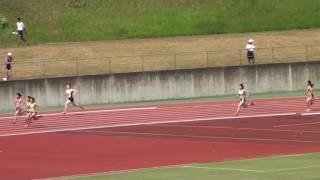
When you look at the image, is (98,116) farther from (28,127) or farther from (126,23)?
(126,23)

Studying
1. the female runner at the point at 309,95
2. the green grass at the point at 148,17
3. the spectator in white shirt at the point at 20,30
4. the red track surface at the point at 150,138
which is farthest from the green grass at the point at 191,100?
the green grass at the point at 148,17

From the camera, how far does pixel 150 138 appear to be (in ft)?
105

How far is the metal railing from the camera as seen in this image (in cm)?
5341

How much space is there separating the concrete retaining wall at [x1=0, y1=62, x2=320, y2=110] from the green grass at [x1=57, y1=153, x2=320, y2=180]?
84.4 feet

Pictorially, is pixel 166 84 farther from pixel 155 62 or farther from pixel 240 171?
pixel 240 171

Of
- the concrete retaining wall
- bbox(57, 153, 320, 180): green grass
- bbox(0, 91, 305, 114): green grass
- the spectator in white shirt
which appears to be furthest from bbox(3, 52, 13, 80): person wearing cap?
bbox(57, 153, 320, 180): green grass

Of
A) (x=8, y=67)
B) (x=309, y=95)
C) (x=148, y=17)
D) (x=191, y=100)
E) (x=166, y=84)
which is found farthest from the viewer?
(x=148, y=17)

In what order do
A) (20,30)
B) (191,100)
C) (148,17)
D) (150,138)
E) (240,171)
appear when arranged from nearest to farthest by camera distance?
1. (240,171)
2. (150,138)
3. (191,100)
4. (20,30)
5. (148,17)

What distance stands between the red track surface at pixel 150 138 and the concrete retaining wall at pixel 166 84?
4569 millimetres

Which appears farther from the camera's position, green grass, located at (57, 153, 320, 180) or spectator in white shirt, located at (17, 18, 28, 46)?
spectator in white shirt, located at (17, 18, 28, 46)

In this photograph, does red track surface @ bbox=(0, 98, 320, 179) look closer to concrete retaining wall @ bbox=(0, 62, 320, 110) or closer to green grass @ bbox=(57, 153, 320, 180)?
green grass @ bbox=(57, 153, 320, 180)

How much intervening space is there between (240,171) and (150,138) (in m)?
11.1

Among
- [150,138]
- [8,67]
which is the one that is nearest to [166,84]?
[8,67]

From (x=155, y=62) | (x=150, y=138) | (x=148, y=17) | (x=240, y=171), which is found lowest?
(x=240, y=171)
